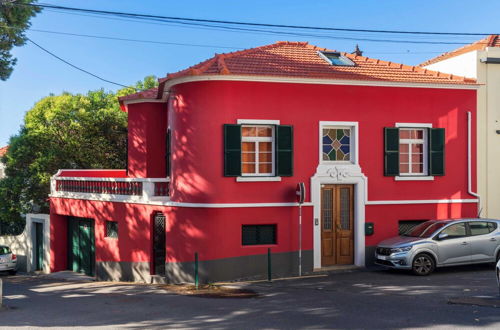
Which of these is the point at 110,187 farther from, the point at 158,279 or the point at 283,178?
the point at 283,178

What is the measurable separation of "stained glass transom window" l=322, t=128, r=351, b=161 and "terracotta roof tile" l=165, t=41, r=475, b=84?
167 cm

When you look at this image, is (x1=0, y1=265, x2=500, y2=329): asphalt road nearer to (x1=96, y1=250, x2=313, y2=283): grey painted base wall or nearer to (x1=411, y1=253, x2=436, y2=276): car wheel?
(x1=411, y1=253, x2=436, y2=276): car wheel

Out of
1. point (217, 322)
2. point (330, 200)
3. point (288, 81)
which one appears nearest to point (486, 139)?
point (330, 200)

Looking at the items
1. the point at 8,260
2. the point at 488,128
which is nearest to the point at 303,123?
the point at 488,128

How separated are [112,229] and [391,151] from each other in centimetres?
969

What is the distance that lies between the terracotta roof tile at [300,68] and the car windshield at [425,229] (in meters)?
4.44

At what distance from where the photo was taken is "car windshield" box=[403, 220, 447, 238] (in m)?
14.4

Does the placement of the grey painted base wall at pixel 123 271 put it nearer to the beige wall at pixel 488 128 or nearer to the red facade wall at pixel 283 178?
the red facade wall at pixel 283 178

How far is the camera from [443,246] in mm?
14109

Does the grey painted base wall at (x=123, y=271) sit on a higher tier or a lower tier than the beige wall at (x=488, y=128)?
lower

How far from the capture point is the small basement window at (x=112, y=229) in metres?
17.4

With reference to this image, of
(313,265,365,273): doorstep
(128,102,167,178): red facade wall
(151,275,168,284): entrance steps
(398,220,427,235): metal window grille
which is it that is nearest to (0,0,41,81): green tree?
(128,102,167,178): red facade wall

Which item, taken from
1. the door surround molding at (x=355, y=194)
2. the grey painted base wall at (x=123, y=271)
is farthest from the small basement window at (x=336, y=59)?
the grey painted base wall at (x=123, y=271)

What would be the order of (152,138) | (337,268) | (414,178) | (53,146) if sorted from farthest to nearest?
(53,146)
(152,138)
(414,178)
(337,268)
